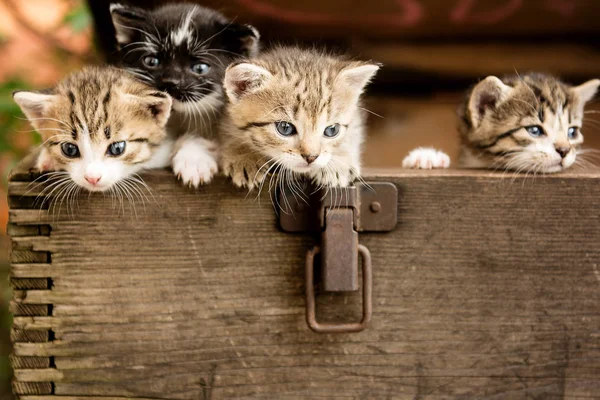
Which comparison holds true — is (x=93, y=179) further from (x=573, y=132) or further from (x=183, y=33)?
(x=573, y=132)

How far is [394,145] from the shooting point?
7.52ft

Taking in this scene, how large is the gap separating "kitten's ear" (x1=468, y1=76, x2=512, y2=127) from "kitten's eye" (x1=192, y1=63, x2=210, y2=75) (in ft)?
2.28

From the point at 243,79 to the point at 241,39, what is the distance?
24 cm

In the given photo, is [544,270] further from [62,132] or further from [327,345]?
[62,132]

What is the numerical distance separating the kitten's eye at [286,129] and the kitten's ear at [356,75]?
6.2 inches

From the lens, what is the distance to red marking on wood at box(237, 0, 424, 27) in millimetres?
1833

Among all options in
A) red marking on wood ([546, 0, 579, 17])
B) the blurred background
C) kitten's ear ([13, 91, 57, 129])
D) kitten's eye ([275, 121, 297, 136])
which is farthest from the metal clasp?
red marking on wood ([546, 0, 579, 17])

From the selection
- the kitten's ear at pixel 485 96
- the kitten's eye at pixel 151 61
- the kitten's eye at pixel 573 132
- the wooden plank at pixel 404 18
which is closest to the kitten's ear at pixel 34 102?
the kitten's eye at pixel 151 61

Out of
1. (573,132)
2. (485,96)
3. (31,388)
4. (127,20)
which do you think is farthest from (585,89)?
(31,388)

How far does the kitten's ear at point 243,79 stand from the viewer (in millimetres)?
1225

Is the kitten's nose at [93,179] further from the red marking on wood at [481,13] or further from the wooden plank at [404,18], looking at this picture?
the red marking on wood at [481,13]

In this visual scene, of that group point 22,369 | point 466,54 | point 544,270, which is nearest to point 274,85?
point 544,270

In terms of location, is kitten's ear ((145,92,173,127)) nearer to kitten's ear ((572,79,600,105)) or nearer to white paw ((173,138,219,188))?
white paw ((173,138,219,188))

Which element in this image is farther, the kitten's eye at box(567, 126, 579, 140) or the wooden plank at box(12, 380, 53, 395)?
the kitten's eye at box(567, 126, 579, 140)
